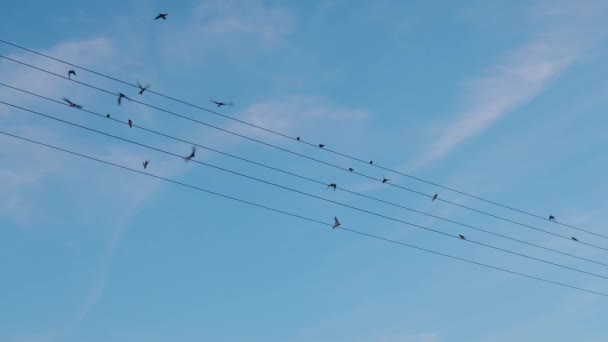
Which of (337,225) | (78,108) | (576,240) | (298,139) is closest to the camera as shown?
(78,108)

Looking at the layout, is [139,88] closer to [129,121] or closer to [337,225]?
[129,121]

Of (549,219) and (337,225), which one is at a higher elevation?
(549,219)

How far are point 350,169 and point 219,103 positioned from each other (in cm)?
670

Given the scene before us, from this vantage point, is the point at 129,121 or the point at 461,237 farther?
the point at 461,237

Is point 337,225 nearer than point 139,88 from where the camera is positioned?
No

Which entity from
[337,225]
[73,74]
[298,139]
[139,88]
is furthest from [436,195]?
[73,74]

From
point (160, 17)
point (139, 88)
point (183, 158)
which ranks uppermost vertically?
point (160, 17)

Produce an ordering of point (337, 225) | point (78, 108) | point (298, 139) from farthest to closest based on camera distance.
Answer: point (337, 225) → point (298, 139) → point (78, 108)

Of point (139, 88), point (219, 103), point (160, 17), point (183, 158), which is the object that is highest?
point (160, 17)

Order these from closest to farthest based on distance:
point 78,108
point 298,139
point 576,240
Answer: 1. point 78,108
2. point 298,139
3. point 576,240

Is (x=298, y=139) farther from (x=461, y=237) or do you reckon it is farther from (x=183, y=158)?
(x=461, y=237)

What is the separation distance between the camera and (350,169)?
124ft

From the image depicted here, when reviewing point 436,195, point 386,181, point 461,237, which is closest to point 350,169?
point 386,181

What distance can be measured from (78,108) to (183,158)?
14.7ft
